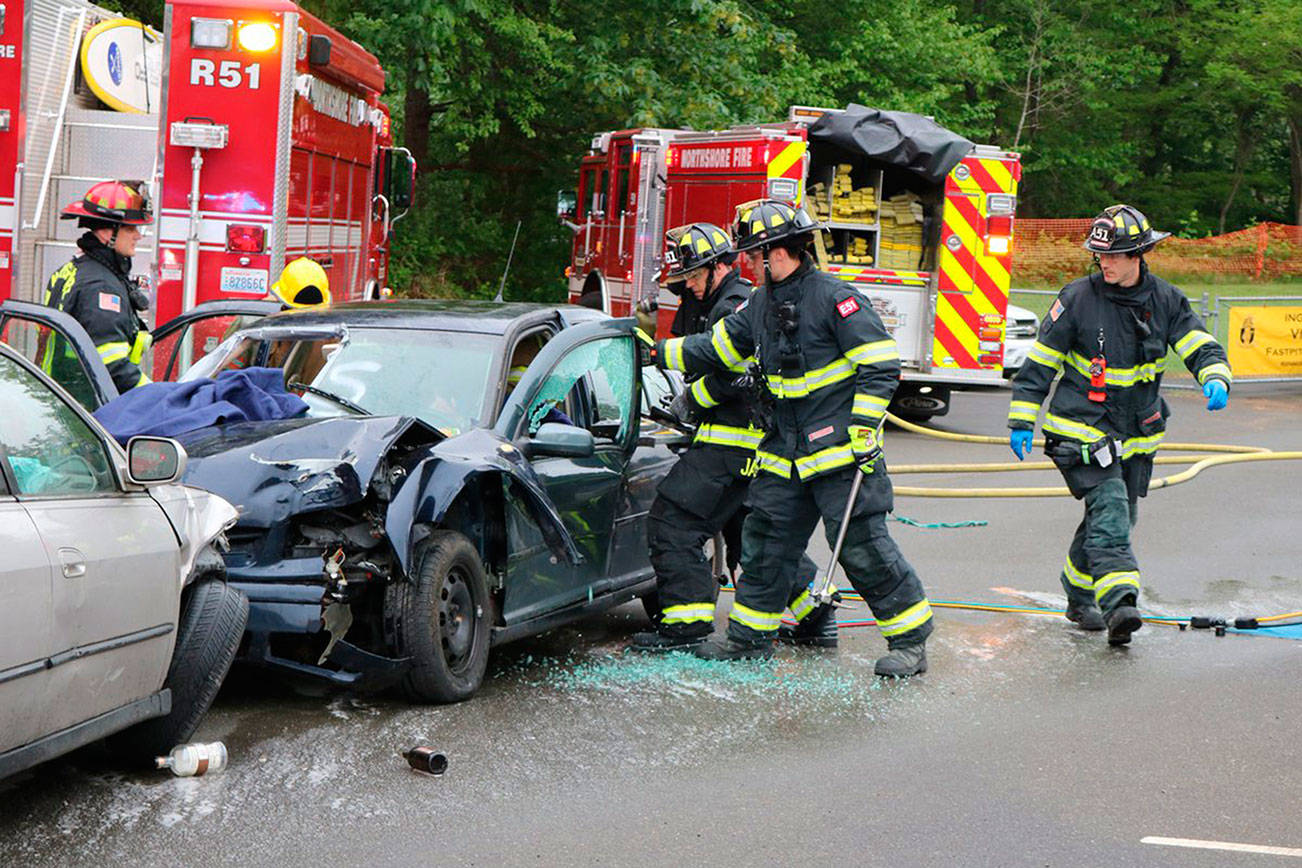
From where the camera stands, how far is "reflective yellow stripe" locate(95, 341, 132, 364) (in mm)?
8148

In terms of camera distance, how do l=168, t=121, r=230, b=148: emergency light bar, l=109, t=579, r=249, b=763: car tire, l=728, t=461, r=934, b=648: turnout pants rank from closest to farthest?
l=109, t=579, r=249, b=763: car tire → l=728, t=461, r=934, b=648: turnout pants → l=168, t=121, r=230, b=148: emergency light bar

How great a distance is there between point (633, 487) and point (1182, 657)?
2505 millimetres

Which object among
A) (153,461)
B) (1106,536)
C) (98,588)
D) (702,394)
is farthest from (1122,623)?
(98,588)

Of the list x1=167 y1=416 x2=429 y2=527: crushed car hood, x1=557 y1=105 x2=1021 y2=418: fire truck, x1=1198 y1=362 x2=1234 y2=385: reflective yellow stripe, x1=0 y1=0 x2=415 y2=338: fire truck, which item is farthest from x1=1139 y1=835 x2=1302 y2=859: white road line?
x1=557 y1=105 x2=1021 y2=418: fire truck

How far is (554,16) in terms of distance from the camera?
22.1 meters

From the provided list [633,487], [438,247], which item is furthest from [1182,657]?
[438,247]

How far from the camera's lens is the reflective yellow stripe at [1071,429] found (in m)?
8.14

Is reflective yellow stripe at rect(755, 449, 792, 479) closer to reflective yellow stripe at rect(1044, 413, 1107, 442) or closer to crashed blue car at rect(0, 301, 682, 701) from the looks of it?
crashed blue car at rect(0, 301, 682, 701)

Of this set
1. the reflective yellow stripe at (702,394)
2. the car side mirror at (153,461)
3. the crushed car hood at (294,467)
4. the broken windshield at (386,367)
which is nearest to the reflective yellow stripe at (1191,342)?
the reflective yellow stripe at (702,394)

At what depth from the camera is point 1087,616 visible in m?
8.26

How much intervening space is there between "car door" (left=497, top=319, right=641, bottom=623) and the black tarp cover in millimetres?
8656

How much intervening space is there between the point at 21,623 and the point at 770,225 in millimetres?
3760

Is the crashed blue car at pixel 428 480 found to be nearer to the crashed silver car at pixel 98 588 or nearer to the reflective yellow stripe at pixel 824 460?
the crashed silver car at pixel 98 588

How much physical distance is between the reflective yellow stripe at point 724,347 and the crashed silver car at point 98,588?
2533 mm
